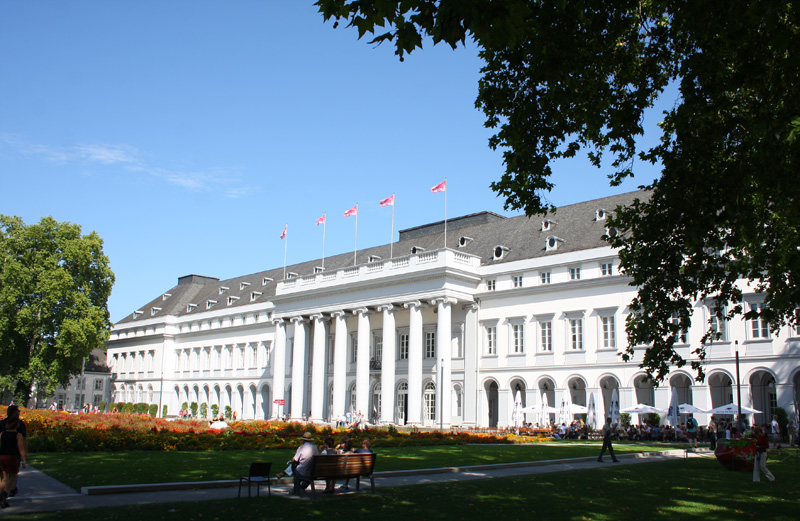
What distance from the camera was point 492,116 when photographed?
1622 cm

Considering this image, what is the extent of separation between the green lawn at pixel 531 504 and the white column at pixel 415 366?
105 feet

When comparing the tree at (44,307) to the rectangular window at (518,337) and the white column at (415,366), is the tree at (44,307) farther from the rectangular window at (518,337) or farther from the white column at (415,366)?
the rectangular window at (518,337)

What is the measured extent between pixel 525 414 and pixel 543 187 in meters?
34.8

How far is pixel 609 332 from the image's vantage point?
44375mm

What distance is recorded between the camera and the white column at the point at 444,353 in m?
48.4

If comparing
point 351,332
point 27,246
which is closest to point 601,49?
point 351,332

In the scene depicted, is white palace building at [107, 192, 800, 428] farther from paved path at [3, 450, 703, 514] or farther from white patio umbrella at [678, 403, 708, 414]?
paved path at [3, 450, 703, 514]

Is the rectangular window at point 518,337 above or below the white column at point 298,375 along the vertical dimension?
above

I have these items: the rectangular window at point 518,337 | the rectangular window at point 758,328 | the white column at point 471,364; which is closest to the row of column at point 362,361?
the white column at point 471,364

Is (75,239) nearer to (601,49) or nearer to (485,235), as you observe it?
(485,235)

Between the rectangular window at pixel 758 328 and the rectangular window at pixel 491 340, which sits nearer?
the rectangular window at pixel 758 328

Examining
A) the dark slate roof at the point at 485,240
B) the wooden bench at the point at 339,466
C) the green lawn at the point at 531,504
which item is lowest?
the green lawn at the point at 531,504

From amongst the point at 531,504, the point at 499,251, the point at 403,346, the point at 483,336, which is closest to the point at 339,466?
the point at 531,504

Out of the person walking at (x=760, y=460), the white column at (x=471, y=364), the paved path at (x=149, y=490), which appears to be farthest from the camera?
the white column at (x=471, y=364)
